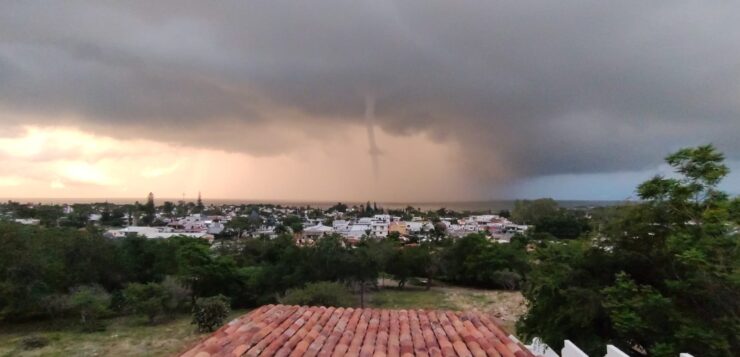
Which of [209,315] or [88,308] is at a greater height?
[209,315]

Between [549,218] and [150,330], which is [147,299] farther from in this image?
[549,218]

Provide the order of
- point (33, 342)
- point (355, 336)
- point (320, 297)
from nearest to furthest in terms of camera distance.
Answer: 1. point (355, 336)
2. point (33, 342)
3. point (320, 297)

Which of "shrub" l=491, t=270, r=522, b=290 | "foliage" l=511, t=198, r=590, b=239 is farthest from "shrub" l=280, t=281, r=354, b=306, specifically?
"foliage" l=511, t=198, r=590, b=239

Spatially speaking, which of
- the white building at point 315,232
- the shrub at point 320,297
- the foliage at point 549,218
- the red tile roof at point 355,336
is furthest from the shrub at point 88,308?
the foliage at point 549,218

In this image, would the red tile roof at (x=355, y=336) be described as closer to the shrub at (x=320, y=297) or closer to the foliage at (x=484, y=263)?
the shrub at (x=320, y=297)

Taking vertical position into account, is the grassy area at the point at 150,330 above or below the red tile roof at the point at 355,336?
A: below

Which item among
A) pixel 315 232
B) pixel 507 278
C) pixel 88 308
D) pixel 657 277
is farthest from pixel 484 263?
pixel 315 232

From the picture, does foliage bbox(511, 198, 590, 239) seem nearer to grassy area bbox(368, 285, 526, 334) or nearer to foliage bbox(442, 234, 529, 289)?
foliage bbox(442, 234, 529, 289)
